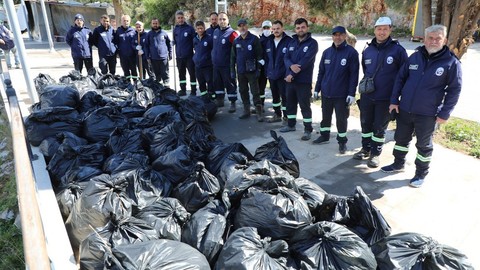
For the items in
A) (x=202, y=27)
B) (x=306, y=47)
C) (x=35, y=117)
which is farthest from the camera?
(x=202, y=27)

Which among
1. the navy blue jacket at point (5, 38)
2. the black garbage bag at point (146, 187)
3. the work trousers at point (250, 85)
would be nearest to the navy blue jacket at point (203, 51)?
the work trousers at point (250, 85)

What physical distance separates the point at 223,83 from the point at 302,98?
2067mm

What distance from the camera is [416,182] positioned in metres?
3.95

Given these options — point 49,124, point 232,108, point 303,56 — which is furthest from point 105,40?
point 303,56

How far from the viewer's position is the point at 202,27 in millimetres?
6824

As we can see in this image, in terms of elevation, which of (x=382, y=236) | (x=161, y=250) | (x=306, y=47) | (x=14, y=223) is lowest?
(x=14, y=223)

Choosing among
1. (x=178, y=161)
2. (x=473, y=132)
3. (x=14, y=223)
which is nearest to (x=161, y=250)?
(x=178, y=161)

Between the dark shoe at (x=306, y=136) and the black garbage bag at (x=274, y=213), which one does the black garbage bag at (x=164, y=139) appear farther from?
the dark shoe at (x=306, y=136)

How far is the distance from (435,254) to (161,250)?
5.32 ft

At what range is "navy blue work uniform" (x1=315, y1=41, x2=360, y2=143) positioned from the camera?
15.0 ft

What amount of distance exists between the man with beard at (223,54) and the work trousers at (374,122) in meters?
2.82

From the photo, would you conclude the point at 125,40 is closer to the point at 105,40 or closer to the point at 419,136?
the point at 105,40

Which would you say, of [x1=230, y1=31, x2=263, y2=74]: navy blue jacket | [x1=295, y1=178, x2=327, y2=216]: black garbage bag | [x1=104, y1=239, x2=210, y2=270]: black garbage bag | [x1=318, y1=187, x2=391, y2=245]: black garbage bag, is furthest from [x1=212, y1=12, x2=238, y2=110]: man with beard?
[x1=104, y1=239, x2=210, y2=270]: black garbage bag

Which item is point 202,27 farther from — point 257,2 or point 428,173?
point 257,2
